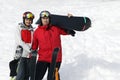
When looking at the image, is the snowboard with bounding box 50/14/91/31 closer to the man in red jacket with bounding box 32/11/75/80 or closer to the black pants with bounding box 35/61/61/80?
the man in red jacket with bounding box 32/11/75/80

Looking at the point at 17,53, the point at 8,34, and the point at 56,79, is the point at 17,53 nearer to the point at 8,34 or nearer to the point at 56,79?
the point at 56,79

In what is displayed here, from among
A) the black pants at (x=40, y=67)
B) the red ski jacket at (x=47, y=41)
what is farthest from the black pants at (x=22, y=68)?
the red ski jacket at (x=47, y=41)

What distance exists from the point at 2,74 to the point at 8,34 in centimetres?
589

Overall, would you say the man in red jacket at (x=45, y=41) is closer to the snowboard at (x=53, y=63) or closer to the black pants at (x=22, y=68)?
the snowboard at (x=53, y=63)

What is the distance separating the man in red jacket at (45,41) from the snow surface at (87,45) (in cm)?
189

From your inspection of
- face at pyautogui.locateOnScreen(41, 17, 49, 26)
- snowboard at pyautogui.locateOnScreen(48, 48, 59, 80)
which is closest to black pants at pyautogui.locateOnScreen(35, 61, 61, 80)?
snowboard at pyautogui.locateOnScreen(48, 48, 59, 80)

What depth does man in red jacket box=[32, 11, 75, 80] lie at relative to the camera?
8.55 metres

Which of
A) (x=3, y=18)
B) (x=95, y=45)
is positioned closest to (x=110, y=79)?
(x=95, y=45)

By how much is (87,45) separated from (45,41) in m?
5.44

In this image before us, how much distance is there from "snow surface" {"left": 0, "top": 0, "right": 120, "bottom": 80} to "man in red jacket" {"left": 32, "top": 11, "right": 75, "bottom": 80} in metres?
1.89

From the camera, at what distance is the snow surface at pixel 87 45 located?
35.0ft

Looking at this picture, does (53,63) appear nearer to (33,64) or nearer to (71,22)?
(33,64)

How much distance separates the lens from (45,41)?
858 centimetres

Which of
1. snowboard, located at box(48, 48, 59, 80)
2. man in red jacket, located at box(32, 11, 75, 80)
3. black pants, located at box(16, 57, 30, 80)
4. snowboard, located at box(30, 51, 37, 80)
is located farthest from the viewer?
black pants, located at box(16, 57, 30, 80)
